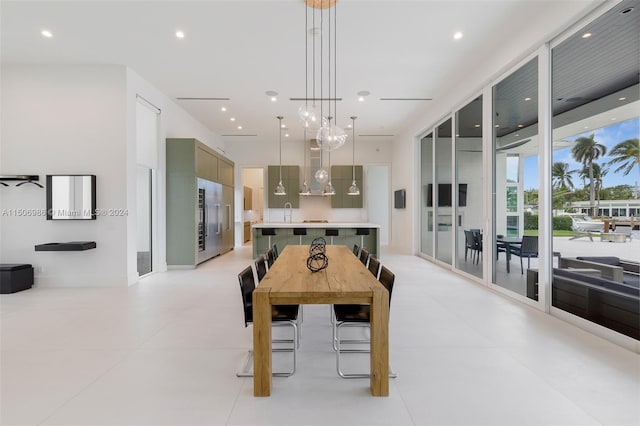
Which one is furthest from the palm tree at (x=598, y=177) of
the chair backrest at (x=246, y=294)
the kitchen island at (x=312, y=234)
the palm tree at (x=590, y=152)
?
the kitchen island at (x=312, y=234)

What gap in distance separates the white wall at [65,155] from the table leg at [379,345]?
454cm

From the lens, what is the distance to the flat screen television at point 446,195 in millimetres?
5621

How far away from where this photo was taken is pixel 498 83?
14.9 feet

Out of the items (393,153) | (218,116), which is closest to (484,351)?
(218,116)

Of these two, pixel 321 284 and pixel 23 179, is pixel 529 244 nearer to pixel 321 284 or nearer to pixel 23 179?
pixel 321 284

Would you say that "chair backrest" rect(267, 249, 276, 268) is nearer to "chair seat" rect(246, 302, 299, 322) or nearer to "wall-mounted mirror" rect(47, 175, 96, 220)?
"chair seat" rect(246, 302, 299, 322)

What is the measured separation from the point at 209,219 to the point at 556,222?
20.7 feet

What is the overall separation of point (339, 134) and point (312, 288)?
2.39 metres

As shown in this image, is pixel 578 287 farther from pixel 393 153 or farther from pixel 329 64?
pixel 393 153

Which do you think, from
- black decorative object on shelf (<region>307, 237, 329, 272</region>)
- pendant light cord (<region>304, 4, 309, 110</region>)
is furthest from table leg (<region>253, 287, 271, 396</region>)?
pendant light cord (<region>304, 4, 309, 110</region>)

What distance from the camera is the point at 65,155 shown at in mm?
4902

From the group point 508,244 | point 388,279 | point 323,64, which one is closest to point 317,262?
point 388,279

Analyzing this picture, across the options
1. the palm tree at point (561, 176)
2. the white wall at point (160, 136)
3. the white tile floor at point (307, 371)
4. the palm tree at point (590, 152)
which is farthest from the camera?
the white wall at point (160, 136)

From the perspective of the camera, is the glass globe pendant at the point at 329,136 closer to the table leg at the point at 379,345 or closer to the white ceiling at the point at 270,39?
the white ceiling at the point at 270,39
